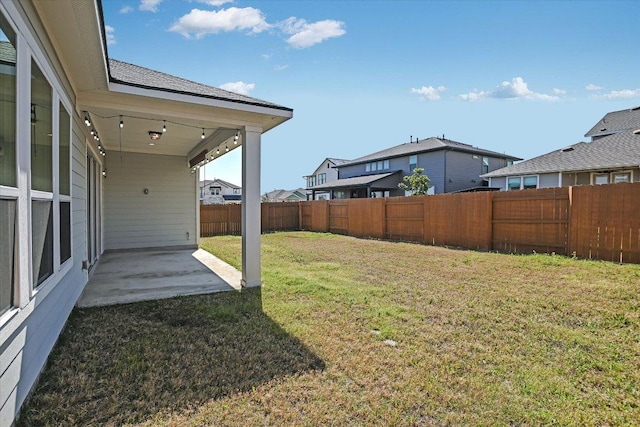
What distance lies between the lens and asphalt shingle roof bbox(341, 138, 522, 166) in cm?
2283

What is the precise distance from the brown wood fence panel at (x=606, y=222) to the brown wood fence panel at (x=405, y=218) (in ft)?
14.5

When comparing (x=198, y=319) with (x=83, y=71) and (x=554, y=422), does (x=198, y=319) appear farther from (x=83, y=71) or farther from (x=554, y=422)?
(x=554, y=422)

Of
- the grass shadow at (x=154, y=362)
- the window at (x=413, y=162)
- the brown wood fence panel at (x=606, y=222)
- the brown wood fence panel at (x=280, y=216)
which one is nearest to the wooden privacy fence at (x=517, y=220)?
the brown wood fence panel at (x=606, y=222)

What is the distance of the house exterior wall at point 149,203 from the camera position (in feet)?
29.8

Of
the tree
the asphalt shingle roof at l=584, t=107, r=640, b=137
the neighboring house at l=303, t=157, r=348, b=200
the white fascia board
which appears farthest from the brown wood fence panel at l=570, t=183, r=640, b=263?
the neighboring house at l=303, t=157, r=348, b=200

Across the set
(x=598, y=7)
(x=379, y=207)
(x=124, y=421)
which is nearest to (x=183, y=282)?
(x=124, y=421)

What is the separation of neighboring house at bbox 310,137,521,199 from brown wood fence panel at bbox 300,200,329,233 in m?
7.25

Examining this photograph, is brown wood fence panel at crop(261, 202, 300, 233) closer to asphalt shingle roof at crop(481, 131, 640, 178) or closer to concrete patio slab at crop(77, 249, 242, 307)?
concrete patio slab at crop(77, 249, 242, 307)

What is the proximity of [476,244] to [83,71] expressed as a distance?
9.37 m

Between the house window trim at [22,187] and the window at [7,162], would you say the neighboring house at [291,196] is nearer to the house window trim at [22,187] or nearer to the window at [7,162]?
the house window trim at [22,187]

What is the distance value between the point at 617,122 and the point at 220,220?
71.1 feet

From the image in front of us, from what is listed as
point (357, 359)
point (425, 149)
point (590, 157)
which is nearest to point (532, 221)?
point (357, 359)

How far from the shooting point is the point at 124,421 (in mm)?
2086

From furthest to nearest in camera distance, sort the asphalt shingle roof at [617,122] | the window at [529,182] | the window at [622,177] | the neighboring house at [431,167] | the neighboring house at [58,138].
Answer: the neighboring house at [431,167], the asphalt shingle roof at [617,122], the window at [529,182], the window at [622,177], the neighboring house at [58,138]
